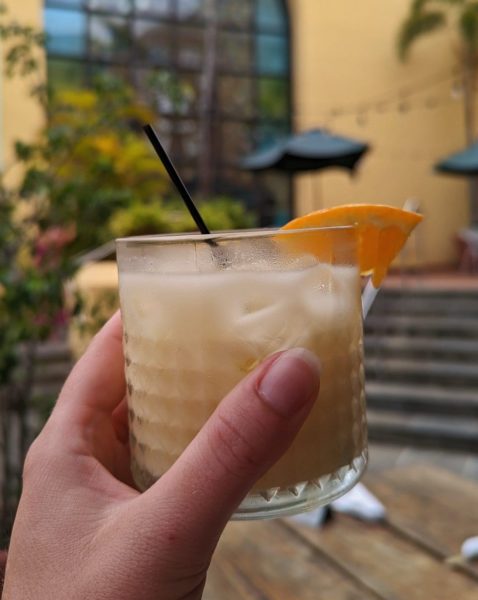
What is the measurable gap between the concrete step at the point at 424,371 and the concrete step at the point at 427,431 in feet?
1.61

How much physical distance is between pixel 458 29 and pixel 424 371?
10.4 m

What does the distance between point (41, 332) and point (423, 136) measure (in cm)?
1226

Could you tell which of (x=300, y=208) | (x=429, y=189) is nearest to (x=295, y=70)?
(x=300, y=208)

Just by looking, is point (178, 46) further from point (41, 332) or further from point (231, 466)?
point (231, 466)

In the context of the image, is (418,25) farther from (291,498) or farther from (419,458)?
(291,498)

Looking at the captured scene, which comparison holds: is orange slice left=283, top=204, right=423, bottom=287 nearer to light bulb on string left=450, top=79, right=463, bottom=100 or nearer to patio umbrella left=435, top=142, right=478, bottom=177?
patio umbrella left=435, top=142, right=478, bottom=177

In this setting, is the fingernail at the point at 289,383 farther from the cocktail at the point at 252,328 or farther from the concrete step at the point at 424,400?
the concrete step at the point at 424,400

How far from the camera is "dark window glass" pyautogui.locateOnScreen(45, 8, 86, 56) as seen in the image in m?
10.5

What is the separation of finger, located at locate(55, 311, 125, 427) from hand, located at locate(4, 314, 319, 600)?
0.22 metres

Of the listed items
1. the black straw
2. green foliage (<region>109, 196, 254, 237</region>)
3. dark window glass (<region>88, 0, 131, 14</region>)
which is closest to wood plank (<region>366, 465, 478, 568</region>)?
the black straw

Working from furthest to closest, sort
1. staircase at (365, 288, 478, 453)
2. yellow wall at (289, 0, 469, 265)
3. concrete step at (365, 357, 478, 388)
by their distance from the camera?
yellow wall at (289, 0, 469, 265)
concrete step at (365, 357, 478, 388)
staircase at (365, 288, 478, 453)

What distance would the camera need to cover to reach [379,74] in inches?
511

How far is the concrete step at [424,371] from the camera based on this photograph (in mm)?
5477

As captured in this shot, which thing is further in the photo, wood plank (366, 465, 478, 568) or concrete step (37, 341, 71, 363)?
concrete step (37, 341, 71, 363)
